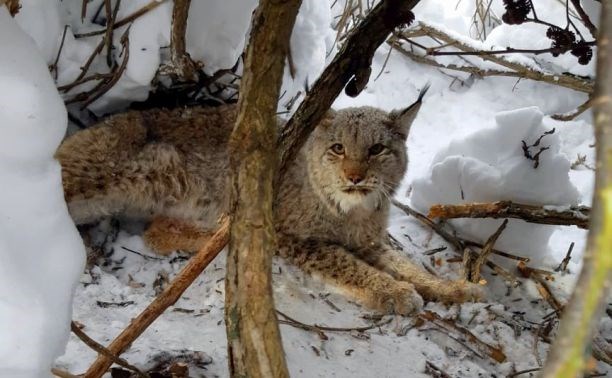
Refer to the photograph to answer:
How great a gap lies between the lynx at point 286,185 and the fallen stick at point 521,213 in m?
0.37

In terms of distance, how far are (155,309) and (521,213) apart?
75.4 inches

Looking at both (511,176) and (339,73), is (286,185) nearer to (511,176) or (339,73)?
(511,176)

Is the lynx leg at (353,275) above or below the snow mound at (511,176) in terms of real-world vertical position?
below

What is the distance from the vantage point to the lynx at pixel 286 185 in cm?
346

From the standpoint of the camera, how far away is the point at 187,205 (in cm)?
387

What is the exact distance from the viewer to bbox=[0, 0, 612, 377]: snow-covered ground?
2326mm

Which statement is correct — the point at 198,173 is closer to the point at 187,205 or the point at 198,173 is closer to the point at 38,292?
the point at 187,205

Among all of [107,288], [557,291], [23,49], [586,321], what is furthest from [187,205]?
[586,321]

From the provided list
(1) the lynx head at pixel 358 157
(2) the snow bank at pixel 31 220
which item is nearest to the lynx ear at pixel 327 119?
(1) the lynx head at pixel 358 157

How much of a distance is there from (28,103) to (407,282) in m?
2.34

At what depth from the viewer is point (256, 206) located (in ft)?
4.25

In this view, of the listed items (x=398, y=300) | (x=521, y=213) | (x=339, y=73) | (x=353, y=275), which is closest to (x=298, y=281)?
(x=353, y=275)

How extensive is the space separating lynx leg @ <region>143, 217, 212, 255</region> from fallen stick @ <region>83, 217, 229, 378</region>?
5.79 ft

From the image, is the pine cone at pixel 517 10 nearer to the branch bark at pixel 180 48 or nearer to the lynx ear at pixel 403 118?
the branch bark at pixel 180 48
